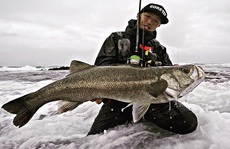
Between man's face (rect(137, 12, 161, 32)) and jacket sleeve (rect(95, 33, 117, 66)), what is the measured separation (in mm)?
614

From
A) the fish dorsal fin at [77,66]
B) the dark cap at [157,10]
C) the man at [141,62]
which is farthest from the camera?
the dark cap at [157,10]

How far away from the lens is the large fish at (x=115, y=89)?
2541mm

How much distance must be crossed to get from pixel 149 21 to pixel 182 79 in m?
1.64

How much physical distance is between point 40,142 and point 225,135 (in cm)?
282

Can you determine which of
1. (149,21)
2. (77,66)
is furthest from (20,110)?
(149,21)

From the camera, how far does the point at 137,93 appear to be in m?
2.60

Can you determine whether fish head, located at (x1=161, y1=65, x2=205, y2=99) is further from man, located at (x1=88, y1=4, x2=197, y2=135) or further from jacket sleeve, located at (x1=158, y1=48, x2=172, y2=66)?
jacket sleeve, located at (x1=158, y1=48, x2=172, y2=66)

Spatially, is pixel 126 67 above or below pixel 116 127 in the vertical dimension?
above

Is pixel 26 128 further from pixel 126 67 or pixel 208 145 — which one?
pixel 208 145

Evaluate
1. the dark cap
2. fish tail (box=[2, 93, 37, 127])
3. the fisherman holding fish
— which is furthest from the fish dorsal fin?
the dark cap

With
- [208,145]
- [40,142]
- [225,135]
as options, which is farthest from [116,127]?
[225,135]

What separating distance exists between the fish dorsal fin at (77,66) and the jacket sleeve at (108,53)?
2.71 ft

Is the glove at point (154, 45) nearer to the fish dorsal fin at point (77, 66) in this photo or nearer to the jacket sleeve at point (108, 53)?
the jacket sleeve at point (108, 53)

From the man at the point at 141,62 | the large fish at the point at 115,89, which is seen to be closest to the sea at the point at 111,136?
the man at the point at 141,62
